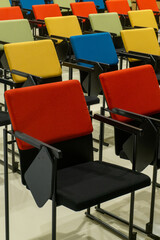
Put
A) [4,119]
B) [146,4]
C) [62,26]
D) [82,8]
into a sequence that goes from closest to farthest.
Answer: [4,119] → [62,26] → [82,8] → [146,4]

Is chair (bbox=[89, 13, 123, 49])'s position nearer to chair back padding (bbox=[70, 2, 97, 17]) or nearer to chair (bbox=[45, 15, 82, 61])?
chair (bbox=[45, 15, 82, 61])

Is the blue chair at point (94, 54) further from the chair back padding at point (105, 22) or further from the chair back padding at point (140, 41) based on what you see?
the chair back padding at point (105, 22)

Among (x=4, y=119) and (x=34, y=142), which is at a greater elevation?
(x=34, y=142)

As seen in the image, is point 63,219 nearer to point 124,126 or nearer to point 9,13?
point 124,126

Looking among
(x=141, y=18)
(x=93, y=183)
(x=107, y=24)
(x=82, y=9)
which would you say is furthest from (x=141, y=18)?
(x=93, y=183)

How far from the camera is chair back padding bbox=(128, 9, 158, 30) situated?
5.98m

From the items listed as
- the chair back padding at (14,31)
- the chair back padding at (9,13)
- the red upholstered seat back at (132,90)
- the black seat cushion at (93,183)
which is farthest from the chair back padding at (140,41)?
the black seat cushion at (93,183)

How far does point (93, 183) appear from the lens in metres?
2.33

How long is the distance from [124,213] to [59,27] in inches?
114

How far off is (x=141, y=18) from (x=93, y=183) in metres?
4.19

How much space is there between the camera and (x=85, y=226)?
2.78 metres

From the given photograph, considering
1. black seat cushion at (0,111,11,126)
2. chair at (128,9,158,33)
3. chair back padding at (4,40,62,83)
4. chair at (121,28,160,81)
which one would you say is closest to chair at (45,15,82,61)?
chair at (121,28,160,81)

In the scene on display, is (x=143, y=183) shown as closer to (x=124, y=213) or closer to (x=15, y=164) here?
(x=124, y=213)

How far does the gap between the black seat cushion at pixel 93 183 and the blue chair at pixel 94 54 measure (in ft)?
4.85
